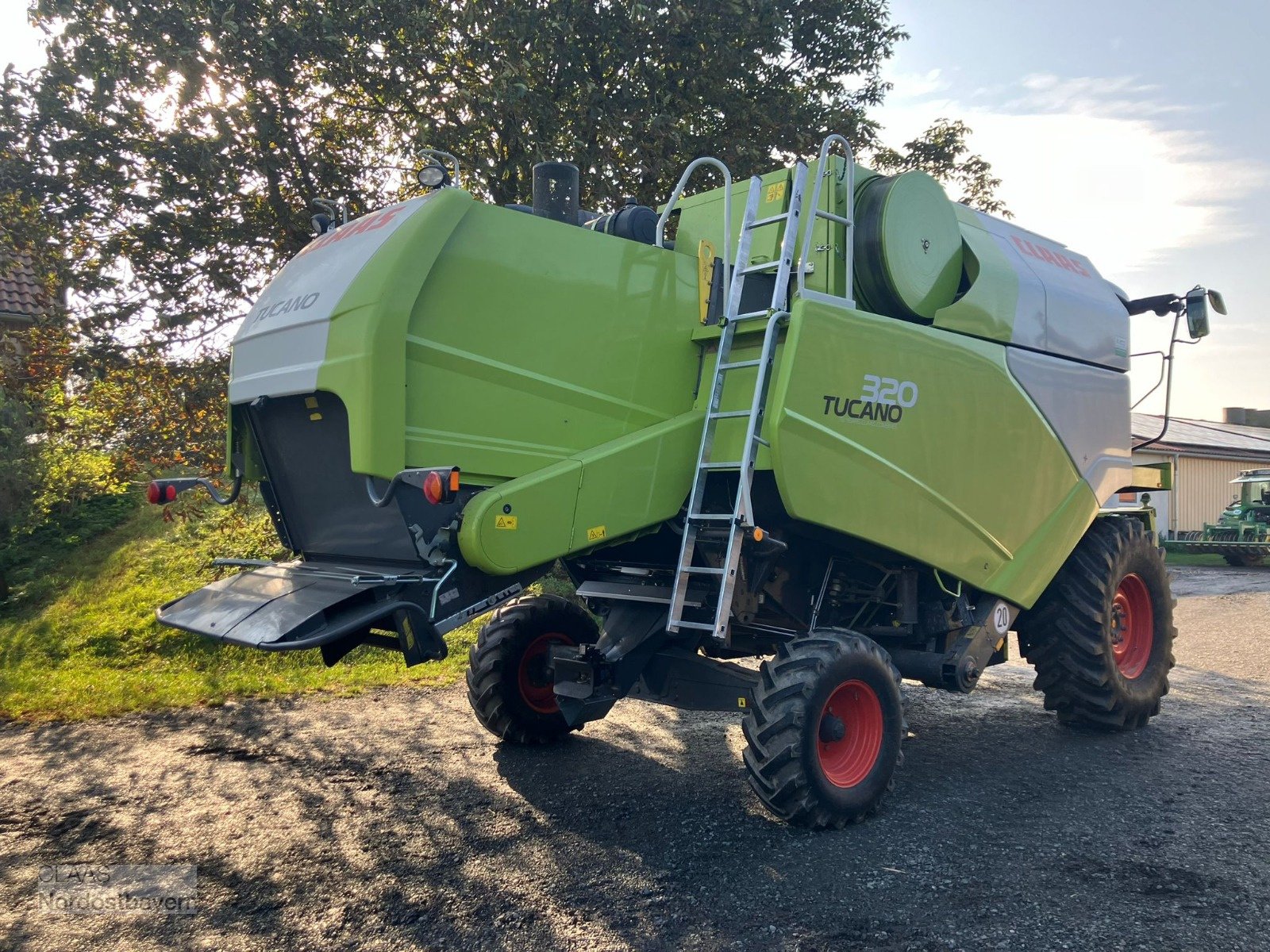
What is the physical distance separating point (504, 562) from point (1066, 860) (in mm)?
2688

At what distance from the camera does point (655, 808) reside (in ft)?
15.5

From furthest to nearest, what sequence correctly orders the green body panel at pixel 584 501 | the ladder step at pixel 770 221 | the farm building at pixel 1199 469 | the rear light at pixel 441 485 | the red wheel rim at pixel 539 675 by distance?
1. the farm building at pixel 1199 469
2. the red wheel rim at pixel 539 675
3. the ladder step at pixel 770 221
4. the green body panel at pixel 584 501
5. the rear light at pixel 441 485

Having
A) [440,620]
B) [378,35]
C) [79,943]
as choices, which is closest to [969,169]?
[378,35]

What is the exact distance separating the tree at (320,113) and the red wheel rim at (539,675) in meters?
4.82

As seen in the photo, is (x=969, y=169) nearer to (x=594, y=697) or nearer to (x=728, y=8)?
(x=728, y=8)

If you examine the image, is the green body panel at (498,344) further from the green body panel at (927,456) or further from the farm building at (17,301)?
the farm building at (17,301)

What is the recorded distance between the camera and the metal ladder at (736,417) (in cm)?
444

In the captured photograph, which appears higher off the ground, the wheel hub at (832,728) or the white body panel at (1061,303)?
the white body panel at (1061,303)

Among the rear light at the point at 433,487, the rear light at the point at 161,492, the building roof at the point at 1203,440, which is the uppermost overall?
the building roof at the point at 1203,440

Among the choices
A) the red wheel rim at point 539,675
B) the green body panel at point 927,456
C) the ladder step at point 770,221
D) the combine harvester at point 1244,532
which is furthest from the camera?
the combine harvester at point 1244,532

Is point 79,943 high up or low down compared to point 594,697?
down

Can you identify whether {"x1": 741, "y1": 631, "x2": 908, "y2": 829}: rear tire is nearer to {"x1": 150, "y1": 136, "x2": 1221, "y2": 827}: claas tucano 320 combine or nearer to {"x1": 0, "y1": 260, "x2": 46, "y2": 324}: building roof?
{"x1": 150, "y1": 136, "x2": 1221, "y2": 827}: claas tucano 320 combine

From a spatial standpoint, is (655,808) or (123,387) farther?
(123,387)

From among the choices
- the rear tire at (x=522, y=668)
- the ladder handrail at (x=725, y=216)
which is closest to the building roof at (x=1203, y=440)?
the rear tire at (x=522, y=668)
